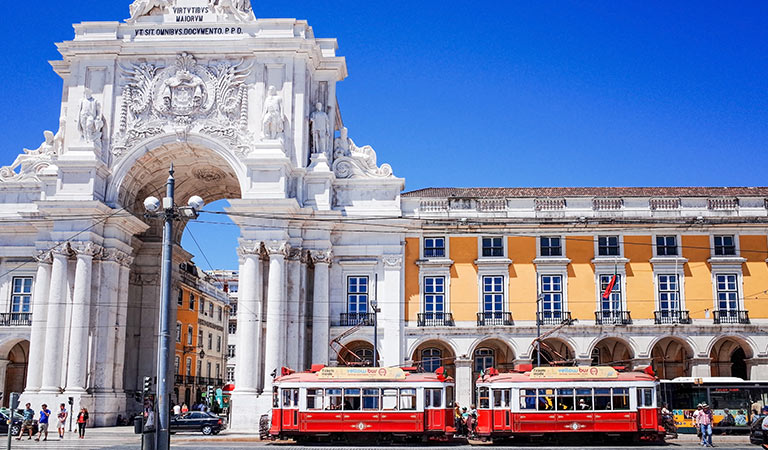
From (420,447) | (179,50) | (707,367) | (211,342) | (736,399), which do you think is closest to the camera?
(420,447)

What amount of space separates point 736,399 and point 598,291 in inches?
354

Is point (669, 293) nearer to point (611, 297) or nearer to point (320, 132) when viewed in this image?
point (611, 297)

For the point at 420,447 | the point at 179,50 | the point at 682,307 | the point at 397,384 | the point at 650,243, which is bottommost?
the point at 420,447

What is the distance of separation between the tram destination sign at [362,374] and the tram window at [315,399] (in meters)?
0.61

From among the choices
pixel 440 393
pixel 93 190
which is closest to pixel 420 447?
pixel 440 393

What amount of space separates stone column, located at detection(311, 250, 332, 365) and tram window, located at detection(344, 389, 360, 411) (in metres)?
11.1

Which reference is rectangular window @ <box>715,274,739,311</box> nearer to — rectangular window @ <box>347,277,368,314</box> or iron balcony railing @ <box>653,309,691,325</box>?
iron balcony railing @ <box>653,309,691,325</box>

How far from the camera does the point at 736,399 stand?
41.0 meters

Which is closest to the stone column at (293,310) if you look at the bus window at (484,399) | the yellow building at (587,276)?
the yellow building at (587,276)

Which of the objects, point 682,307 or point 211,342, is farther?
point 211,342

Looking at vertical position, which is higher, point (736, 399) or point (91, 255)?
point (91, 255)

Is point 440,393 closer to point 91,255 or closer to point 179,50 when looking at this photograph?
point 91,255

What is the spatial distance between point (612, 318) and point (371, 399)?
17352mm

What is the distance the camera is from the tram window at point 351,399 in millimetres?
34688
